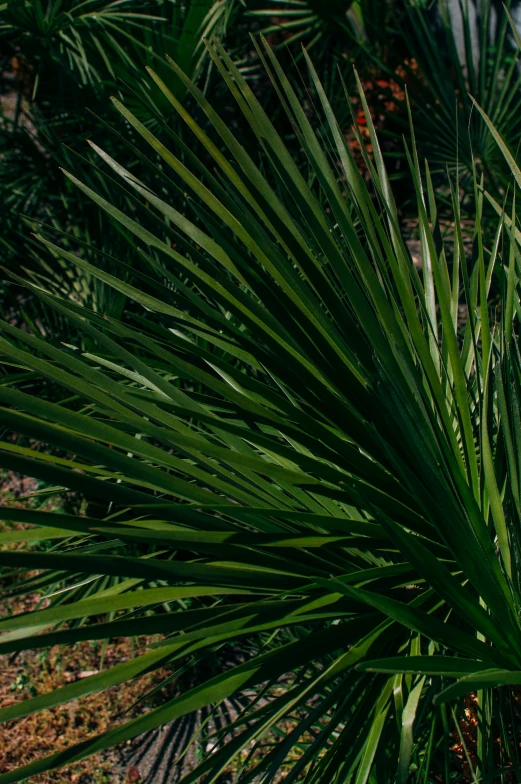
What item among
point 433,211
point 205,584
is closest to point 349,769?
point 205,584

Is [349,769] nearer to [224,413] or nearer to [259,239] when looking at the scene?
[224,413]

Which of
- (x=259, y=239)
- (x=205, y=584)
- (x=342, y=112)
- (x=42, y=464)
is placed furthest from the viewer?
(x=342, y=112)

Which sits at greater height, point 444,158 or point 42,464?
point 444,158

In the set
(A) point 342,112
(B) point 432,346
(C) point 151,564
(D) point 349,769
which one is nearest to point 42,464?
(C) point 151,564

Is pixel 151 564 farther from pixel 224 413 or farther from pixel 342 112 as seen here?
pixel 342 112

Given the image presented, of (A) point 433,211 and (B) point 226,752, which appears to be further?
(A) point 433,211

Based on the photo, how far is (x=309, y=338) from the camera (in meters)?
0.96

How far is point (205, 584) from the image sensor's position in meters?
0.74

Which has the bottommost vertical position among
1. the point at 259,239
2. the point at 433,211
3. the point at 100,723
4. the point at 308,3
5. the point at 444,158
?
the point at 100,723

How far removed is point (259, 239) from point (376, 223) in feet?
0.52

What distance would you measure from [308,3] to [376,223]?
2.33 m

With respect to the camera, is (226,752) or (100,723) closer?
(226,752)

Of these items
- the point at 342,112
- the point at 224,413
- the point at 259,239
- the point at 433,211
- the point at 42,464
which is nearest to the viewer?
the point at 42,464

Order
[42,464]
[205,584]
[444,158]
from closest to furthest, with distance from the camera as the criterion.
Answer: [42,464] → [205,584] → [444,158]
